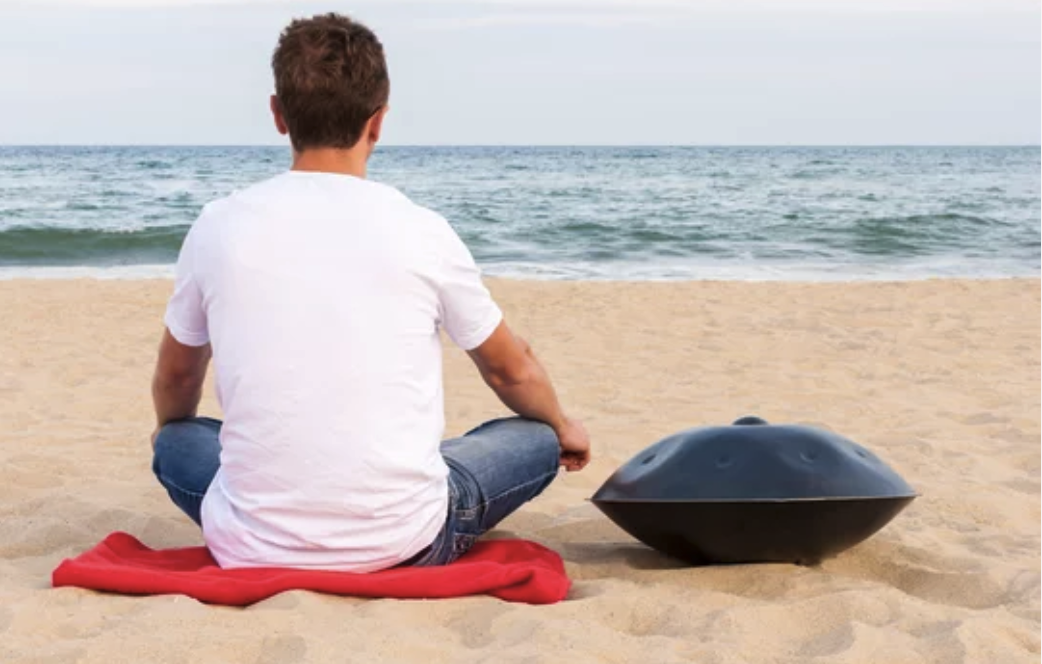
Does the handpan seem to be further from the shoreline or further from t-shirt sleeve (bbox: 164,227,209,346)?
the shoreline

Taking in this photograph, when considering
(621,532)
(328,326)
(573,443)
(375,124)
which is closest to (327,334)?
(328,326)

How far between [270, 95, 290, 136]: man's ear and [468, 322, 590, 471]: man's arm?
70 centimetres

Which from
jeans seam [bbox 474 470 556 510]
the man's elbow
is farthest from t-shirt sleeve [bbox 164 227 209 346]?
jeans seam [bbox 474 470 556 510]

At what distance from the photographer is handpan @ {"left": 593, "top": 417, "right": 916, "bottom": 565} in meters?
3.49

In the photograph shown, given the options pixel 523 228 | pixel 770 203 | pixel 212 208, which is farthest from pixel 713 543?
pixel 770 203

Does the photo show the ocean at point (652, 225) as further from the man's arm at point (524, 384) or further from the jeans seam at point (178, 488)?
the jeans seam at point (178, 488)

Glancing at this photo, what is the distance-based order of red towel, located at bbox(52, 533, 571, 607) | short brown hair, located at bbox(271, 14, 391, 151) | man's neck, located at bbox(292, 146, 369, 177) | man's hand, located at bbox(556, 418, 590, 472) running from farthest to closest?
1. man's hand, located at bbox(556, 418, 590, 472)
2. red towel, located at bbox(52, 533, 571, 607)
3. man's neck, located at bbox(292, 146, 369, 177)
4. short brown hair, located at bbox(271, 14, 391, 151)

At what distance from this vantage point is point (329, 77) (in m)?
2.95

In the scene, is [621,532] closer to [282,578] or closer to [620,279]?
[282,578]

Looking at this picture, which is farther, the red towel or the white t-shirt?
the red towel

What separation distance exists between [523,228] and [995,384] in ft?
49.7

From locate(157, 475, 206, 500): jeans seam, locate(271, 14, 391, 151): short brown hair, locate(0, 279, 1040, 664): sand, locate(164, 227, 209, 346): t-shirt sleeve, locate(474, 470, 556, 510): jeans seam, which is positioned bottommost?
locate(0, 279, 1040, 664): sand

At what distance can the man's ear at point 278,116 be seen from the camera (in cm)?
308

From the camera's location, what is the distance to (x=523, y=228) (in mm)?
22016
